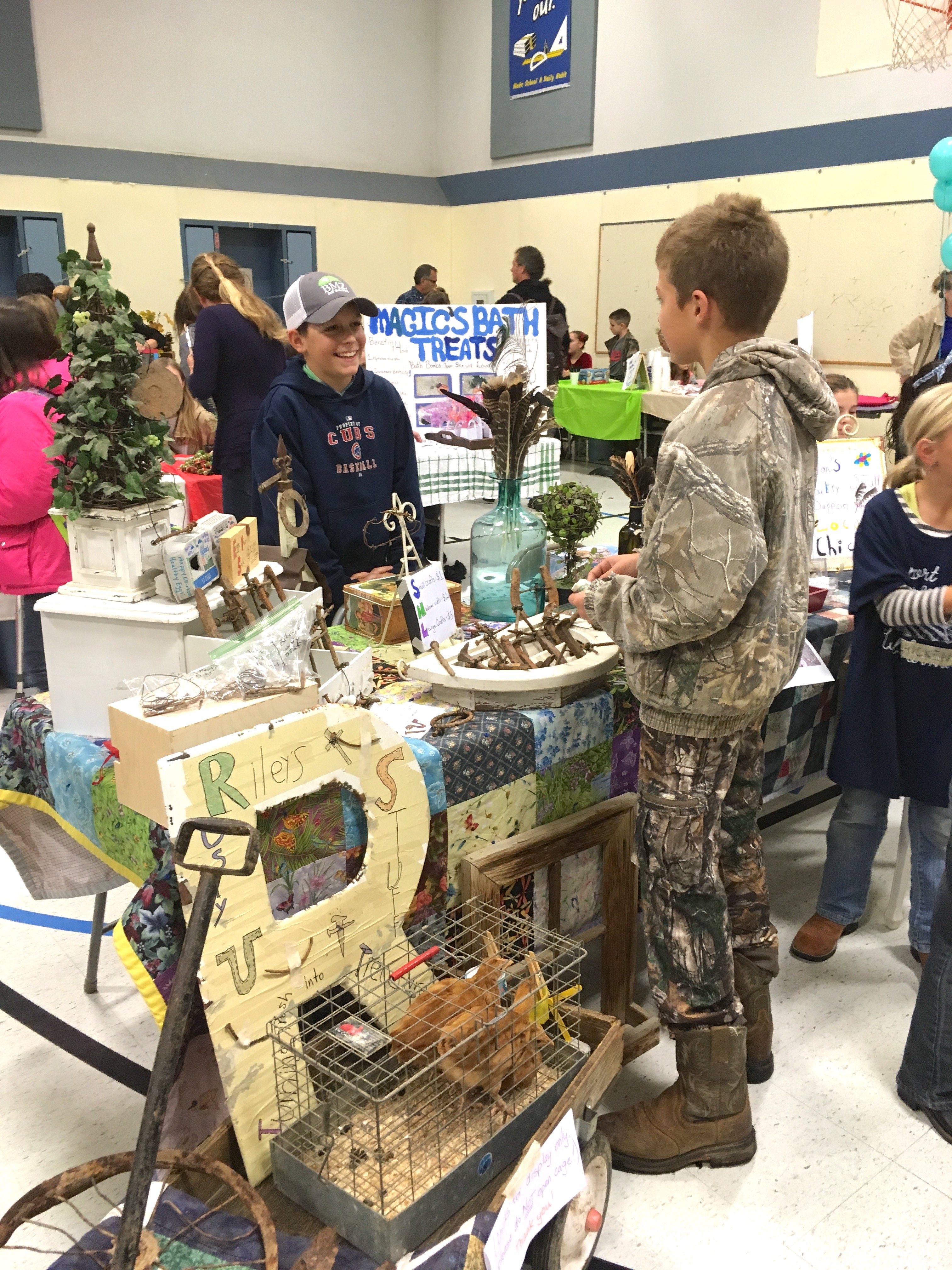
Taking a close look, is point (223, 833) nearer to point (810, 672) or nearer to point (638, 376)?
point (810, 672)

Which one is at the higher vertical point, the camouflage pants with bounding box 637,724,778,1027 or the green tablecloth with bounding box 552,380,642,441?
the green tablecloth with bounding box 552,380,642,441

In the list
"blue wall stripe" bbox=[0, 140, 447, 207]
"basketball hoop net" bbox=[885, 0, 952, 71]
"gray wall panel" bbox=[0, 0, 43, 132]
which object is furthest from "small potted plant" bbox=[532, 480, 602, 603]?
"gray wall panel" bbox=[0, 0, 43, 132]

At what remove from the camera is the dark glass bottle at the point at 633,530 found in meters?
2.29

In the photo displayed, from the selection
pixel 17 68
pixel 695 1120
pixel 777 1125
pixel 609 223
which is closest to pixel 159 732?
pixel 695 1120

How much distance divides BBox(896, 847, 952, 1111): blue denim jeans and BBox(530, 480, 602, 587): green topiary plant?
3.38 feet

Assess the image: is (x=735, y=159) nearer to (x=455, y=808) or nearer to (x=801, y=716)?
(x=801, y=716)

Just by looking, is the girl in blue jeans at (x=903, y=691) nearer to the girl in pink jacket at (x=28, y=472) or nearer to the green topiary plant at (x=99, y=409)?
the green topiary plant at (x=99, y=409)

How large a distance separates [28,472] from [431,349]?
82.8 inches

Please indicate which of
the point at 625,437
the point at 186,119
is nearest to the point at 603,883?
the point at 625,437

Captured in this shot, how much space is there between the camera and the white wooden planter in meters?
1.71

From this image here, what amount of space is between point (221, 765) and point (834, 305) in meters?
7.83

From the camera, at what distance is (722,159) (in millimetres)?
8641

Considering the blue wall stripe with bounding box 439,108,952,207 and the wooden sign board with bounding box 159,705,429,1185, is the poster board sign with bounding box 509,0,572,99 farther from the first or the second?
the wooden sign board with bounding box 159,705,429,1185

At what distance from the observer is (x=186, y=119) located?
9672 millimetres
